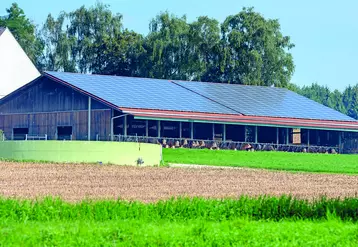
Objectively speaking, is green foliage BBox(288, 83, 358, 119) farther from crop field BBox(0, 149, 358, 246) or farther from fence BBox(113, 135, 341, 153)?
crop field BBox(0, 149, 358, 246)

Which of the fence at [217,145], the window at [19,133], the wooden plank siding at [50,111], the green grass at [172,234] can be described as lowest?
the green grass at [172,234]

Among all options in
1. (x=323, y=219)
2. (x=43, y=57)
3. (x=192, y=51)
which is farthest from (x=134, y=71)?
(x=323, y=219)

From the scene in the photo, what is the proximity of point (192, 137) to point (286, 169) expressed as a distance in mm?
16412

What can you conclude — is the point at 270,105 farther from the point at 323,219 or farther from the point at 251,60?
the point at 323,219

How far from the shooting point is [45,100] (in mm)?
55562

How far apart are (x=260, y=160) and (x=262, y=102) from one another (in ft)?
56.2

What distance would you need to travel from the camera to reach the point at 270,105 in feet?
195

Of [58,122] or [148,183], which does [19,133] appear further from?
[148,183]

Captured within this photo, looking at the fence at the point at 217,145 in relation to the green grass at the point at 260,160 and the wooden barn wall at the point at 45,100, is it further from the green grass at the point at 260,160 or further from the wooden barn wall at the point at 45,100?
the green grass at the point at 260,160

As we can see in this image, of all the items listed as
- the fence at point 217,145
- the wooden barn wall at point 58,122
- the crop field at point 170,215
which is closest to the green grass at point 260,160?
the fence at point 217,145

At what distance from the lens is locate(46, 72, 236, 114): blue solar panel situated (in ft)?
167

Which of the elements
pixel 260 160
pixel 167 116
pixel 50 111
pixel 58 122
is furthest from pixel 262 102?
pixel 260 160

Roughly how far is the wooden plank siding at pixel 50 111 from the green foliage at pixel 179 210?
3441cm

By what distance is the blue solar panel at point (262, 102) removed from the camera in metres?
57.0
